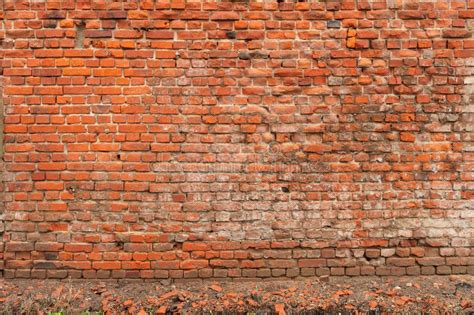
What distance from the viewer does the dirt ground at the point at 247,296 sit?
3500mm

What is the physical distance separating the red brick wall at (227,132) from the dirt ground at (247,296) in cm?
14

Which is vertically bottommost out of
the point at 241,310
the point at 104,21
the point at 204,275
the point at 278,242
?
the point at 241,310

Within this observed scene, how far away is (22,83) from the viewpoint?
366cm

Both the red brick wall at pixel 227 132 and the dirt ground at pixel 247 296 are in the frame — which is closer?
the dirt ground at pixel 247 296

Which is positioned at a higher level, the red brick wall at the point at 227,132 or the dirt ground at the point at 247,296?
the red brick wall at the point at 227,132

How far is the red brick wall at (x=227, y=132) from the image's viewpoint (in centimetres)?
367

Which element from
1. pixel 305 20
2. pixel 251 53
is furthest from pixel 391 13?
pixel 251 53

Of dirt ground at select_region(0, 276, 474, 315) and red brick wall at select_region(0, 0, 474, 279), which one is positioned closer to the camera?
dirt ground at select_region(0, 276, 474, 315)

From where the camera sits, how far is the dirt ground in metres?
3.50

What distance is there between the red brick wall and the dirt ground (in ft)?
0.45

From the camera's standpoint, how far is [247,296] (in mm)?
3652

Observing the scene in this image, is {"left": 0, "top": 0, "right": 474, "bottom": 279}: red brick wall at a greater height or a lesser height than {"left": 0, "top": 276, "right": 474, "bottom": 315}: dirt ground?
greater

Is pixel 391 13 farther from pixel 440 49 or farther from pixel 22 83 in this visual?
pixel 22 83

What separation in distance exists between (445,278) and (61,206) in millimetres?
3584
